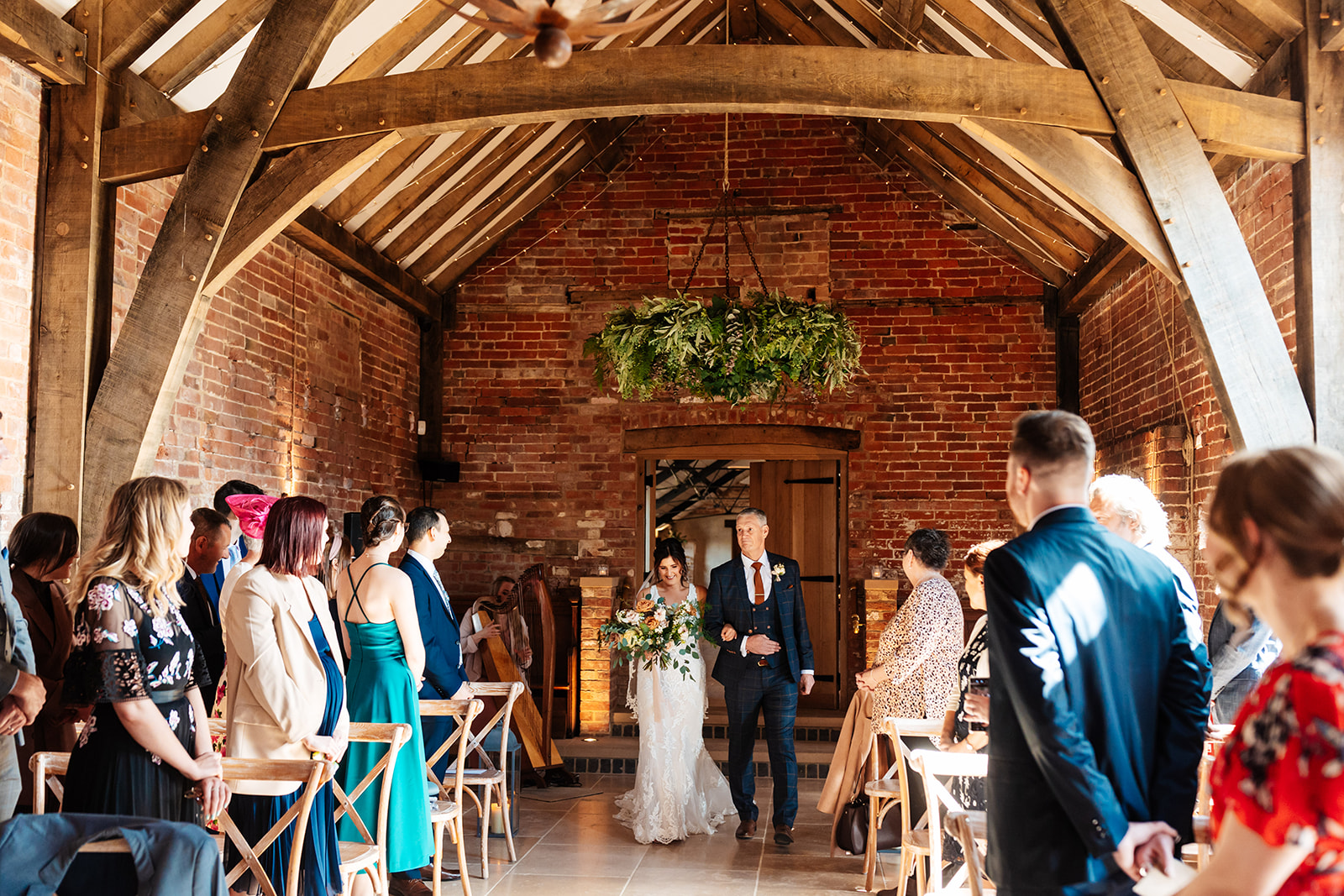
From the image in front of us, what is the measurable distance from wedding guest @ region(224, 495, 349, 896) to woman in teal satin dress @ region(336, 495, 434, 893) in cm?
80

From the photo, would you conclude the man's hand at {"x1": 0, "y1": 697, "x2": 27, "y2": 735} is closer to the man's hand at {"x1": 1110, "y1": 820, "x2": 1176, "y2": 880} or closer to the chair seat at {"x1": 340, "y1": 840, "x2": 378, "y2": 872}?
the chair seat at {"x1": 340, "y1": 840, "x2": 378, "y2": 872}

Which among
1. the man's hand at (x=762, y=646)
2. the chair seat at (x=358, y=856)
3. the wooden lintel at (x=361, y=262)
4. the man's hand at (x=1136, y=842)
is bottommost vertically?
the chair seat at (x=358, y=856)

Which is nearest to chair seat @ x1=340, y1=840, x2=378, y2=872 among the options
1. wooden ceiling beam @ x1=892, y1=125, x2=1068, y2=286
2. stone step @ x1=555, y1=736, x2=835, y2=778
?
stone step @ x1=555, y1=736, x2=835, y2=778

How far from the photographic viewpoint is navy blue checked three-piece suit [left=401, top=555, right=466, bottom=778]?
480cm

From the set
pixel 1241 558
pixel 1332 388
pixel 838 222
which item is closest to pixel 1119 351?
pixel 838 222

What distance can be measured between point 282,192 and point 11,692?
2.36m

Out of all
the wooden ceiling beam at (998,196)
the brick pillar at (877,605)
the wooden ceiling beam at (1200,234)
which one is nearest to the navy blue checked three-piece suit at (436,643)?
the wooden ceiling beam at (1200,234)

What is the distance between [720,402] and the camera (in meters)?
8.66

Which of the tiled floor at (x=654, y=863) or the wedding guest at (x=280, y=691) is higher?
the wedding guest at (x=280, y=691)

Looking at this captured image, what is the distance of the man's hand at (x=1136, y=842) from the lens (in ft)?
6.65

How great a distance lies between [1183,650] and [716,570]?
12.6 ft

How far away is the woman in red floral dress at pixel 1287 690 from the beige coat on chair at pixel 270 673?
101 inches

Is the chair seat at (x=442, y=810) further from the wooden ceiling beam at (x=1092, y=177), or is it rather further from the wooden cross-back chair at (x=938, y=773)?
the wooden ceiling beam at (x=1092, y=177)

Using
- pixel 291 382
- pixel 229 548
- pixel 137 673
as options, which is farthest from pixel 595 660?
pixel 137 673
